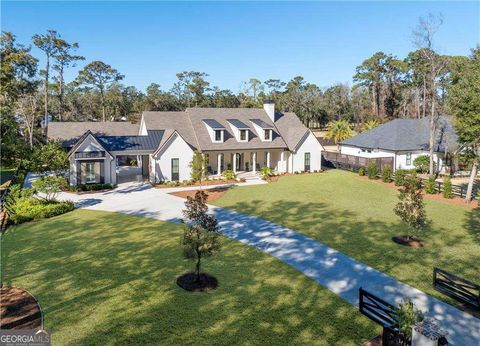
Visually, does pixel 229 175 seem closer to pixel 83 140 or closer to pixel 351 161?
pixel 83 140

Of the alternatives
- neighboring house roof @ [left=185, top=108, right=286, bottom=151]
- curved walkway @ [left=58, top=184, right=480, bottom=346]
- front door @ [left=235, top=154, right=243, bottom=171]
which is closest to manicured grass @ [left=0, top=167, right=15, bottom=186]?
curved walkway @ [left=58, top=184, right=480, bottom=346]

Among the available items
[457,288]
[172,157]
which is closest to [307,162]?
[172,157]

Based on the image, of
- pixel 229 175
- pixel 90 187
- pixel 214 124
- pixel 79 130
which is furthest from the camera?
pixel 79 130

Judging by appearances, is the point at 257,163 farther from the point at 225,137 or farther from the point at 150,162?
the point at 150,162

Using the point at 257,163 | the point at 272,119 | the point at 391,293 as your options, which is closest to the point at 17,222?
the point at 391,293

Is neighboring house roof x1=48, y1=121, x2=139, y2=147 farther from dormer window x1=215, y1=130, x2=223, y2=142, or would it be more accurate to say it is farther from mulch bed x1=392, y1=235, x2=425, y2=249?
mulch bed x1=392, y1=235, x2=425, y2=249

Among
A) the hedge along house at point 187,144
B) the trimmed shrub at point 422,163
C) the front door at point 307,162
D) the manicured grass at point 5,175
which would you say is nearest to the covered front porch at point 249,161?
the hedge along house at point 187,144

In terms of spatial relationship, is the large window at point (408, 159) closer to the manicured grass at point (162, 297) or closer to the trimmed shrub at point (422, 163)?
the trimmed shrub at point (422, 163)
